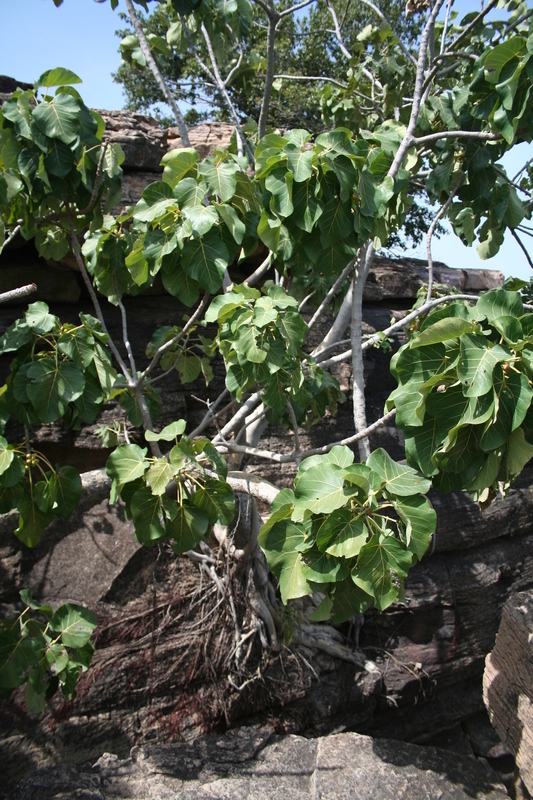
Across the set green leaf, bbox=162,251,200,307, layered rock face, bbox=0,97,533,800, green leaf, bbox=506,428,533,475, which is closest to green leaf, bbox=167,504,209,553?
green leaf, bbox=162,251,200,307

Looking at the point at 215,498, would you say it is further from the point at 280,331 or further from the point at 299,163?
the point at 299,163

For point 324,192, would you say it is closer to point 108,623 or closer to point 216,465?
point 216,465

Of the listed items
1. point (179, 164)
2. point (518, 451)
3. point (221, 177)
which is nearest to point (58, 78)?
point (179, 164)

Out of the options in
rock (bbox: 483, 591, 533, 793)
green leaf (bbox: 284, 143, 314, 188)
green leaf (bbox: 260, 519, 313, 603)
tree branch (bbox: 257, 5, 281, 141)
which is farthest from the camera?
tree branch (bbox: 257, 5, 281, 141)

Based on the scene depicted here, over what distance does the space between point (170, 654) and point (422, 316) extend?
7.74 ft

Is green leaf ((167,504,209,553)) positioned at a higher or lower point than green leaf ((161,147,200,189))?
lower

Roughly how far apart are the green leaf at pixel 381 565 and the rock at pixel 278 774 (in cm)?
154

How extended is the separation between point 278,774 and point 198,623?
927 millimetres

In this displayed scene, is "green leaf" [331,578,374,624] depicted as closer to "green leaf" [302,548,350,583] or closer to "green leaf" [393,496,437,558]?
"green leaf" [302,548,350,583]

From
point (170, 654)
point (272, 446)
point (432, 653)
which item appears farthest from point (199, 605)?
point (432, 653)

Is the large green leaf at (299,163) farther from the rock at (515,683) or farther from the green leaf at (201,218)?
the rock at (515,683)

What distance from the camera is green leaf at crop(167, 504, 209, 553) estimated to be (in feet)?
6.08

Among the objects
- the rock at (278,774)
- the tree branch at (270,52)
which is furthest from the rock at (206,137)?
the rock at (278,774)

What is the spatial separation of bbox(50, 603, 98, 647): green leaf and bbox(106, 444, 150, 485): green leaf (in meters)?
0.73
